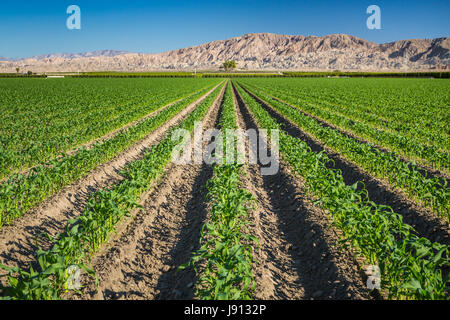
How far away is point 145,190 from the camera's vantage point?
776 cm

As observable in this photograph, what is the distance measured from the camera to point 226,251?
163 inches

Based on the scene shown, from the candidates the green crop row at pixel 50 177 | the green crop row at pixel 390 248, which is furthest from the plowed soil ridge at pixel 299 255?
the green crop row at pixel 50 177

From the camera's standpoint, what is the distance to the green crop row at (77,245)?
11.7 ft

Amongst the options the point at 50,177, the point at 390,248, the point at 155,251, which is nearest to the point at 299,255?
the point at 390,248

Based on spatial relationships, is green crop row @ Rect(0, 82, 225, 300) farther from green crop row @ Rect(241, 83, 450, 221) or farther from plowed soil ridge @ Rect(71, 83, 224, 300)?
green crop row @ Rect(241, 83, 450, 221)

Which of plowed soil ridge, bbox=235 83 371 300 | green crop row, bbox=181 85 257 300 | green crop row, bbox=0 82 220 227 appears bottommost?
plowed soil ridge, bbox=235 83 371 300

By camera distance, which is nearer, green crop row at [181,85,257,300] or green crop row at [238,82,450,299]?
green crop row at [238,82,450,299]

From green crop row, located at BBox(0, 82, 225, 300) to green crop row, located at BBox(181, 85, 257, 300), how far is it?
1576 mm

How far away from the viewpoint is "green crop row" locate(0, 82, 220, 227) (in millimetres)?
6109

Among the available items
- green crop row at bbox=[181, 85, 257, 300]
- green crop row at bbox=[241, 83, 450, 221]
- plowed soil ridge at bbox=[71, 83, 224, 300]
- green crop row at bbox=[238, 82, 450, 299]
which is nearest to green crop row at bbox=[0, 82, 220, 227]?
plowed soil ridge at bbox=[71, 83, 224, 300]

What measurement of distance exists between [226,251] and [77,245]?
2.25m

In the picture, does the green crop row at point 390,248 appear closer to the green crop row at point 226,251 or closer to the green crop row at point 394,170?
the green crop row at point 394,170
